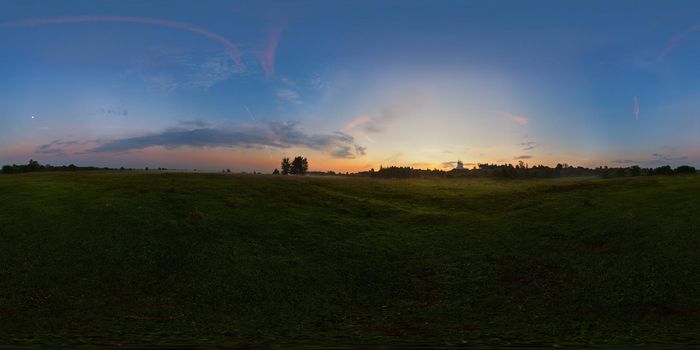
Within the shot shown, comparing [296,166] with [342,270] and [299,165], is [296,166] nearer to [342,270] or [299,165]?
[299,165]

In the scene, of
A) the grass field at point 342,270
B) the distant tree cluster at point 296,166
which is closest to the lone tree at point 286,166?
the distant tree cluster at point 296,166

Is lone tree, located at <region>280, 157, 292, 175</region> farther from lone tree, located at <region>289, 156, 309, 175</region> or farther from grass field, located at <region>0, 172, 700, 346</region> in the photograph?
grass field, located at <region>0, 172, 700, 346</region>

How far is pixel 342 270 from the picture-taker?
103 ft

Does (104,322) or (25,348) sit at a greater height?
(25,348)

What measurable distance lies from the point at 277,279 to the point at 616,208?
3572cm

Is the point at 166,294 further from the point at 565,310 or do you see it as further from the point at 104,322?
the point at 565,310

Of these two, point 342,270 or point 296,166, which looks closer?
point 342,270

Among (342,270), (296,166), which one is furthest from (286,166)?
(342,270)

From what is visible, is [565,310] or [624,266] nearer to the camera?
[565,310]

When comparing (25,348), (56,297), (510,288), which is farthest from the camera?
(510,288)

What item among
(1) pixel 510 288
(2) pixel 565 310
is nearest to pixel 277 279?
(1) pixel 510 288

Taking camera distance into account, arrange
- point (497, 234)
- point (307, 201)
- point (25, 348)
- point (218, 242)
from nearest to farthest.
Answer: point (25, 348)
point (218, 242)
point (497, 234)
point (307, 201)

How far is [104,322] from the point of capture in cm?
2203

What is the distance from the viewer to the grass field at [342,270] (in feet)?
67.0
